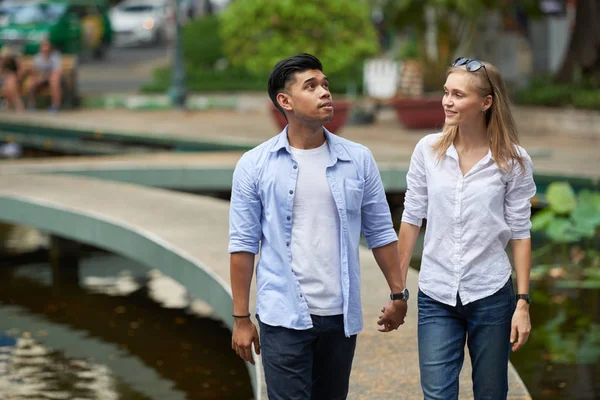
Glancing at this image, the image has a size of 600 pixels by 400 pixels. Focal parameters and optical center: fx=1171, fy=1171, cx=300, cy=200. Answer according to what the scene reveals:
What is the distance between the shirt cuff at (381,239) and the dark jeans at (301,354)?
32 centimetres

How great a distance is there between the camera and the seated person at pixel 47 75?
24234 mm

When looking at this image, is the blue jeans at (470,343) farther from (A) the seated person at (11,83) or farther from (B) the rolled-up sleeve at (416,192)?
(A) the seated person at (11,83)

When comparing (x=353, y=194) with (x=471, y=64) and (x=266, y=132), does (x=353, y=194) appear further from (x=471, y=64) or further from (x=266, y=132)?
(x=266, y=132)

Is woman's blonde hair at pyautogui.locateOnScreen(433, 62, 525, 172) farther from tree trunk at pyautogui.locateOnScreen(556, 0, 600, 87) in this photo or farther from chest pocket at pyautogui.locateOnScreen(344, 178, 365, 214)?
tree trunk at pyautogui.locateOnScreen(556, 0, 600, 87)

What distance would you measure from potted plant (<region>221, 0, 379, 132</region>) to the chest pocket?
14.0 metres

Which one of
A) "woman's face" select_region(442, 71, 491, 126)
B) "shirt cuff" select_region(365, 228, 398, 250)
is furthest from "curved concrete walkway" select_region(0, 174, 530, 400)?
"woman's face" select_region(442, 71, 491, 126)

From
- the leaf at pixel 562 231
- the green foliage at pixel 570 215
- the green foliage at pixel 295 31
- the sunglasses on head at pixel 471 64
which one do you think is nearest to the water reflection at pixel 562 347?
the leaf at pixel 562 231

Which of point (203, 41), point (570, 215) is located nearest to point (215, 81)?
point (203, 41)

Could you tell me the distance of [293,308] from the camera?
152 inches

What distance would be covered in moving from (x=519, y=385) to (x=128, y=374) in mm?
3012

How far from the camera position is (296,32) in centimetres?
1881

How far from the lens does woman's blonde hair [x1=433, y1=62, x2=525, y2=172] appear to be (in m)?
4.13

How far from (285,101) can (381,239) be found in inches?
23.8

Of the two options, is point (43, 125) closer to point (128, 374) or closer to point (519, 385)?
point (128, 374)
